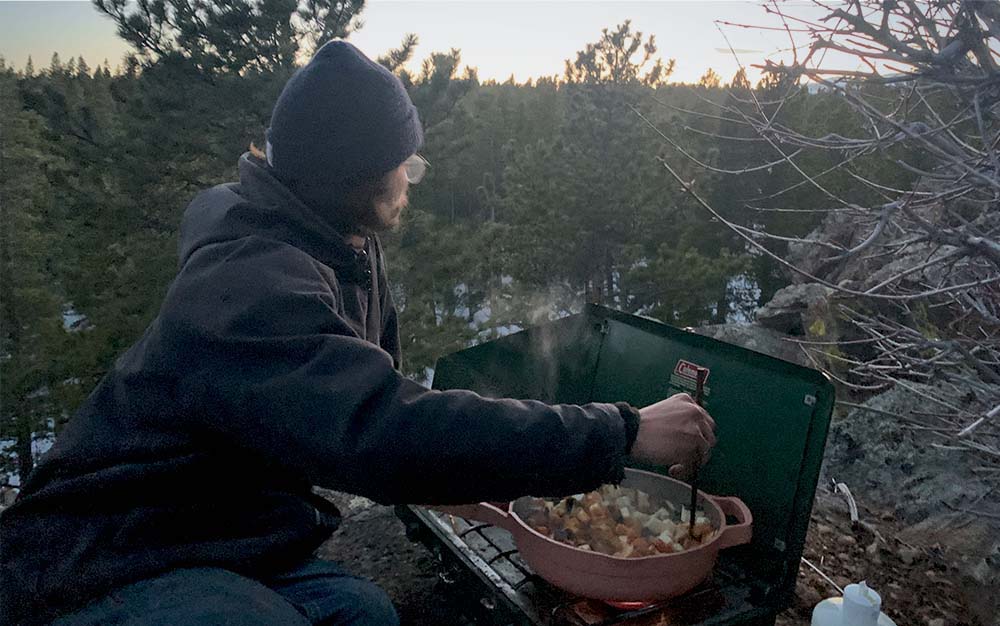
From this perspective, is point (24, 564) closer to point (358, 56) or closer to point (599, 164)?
point (358, 56)

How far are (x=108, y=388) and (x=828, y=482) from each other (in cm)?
414

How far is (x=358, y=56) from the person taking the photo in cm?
200

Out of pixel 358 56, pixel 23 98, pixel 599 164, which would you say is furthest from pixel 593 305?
pixel 23 98

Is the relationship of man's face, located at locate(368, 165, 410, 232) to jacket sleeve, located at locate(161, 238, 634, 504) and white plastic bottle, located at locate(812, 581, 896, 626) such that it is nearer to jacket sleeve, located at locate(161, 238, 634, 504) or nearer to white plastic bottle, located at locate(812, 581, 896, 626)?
jacket sleeve, located at locate(161, 238, 634, 504)

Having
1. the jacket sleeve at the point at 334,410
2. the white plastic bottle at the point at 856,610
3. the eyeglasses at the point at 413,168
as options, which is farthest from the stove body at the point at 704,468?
the eyeglasses at the point at 413,168

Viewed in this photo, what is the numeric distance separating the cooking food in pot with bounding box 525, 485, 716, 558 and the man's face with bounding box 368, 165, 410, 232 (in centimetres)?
111

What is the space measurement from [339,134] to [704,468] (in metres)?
1.76

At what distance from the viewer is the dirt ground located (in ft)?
10.0

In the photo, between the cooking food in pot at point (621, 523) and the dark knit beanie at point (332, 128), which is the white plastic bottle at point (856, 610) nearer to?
the cooking food in pot at point (621, 523)

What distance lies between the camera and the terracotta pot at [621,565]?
2092 millimetres

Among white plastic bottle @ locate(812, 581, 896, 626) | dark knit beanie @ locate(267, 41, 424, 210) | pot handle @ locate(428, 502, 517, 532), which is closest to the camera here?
dark knit beanie @ locate(267, 41, 424, 210)

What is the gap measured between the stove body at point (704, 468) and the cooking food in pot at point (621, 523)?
18 centimetres

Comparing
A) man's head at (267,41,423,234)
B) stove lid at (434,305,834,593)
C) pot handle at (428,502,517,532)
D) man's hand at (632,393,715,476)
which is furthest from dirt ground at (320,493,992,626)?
man's head at (267,41,423,234)

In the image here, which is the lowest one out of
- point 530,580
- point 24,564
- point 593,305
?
point 530,580
